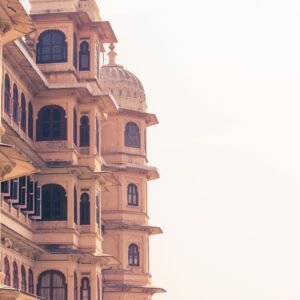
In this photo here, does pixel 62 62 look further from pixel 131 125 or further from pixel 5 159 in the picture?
pixel 5 159

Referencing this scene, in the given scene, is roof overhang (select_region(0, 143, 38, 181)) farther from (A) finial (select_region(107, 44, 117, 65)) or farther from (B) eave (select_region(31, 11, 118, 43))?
(A) finial (select_region(107, 44, 117, 65))

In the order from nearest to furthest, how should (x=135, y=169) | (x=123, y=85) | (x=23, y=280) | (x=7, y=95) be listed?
(x=7, y=95), (x=23, y=280), (x=135, y=169), (x=123, y=85)

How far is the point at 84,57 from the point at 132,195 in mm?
13510

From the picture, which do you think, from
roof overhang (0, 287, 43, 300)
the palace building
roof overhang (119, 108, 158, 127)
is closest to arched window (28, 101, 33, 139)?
the palace building

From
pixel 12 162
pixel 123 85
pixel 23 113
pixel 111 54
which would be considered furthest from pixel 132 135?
pixel 12 162

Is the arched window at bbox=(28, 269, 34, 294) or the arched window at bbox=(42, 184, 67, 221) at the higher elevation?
the arched window at bbox=(42, 184, 67, 221)

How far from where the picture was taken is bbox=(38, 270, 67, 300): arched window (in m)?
37.9

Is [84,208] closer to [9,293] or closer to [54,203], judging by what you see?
A: [54,203]

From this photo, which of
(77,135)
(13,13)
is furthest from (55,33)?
(13,13)

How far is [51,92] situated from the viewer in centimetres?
3950

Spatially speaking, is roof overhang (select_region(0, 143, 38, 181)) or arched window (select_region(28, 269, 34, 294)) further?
arched window (select_region(28, 269, 34, 294))

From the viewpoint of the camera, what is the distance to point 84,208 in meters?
40.0

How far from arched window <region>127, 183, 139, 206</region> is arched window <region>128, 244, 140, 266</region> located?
2367 millimetres

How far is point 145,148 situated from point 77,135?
49.6ft
